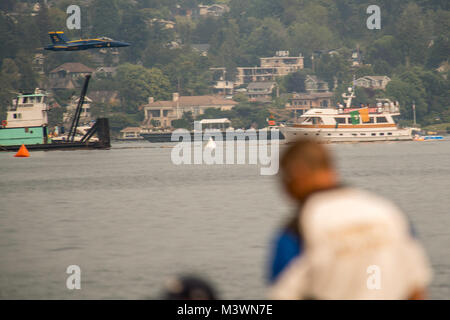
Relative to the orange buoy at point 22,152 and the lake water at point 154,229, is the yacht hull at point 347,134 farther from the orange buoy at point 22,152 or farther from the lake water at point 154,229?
the lake water at point 154,229

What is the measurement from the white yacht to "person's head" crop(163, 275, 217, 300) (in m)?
105

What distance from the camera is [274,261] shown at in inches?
197

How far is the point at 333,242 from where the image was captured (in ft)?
15.8

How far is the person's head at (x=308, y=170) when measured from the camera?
4957 mm

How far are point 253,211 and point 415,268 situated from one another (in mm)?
26880

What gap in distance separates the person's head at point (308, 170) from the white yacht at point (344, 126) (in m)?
104

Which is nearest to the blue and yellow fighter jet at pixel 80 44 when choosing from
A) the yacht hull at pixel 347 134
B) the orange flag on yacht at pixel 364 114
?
the yacht hull at pixel 347 134

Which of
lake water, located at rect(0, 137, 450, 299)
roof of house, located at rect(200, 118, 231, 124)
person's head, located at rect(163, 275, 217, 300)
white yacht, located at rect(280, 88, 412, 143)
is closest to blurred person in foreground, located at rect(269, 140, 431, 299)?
person's head, located at rect(163, 275, 217, 300)

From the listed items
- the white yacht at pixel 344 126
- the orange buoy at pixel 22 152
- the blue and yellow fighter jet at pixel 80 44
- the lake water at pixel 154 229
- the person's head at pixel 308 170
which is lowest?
the lake water at pixel 154 229

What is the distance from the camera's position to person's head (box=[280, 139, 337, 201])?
4957 millimetres

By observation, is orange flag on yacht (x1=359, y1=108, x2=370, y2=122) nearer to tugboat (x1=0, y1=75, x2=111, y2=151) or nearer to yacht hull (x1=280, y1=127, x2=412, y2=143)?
yacht hull (x1=280, y1=127, x2=412, y2=143)

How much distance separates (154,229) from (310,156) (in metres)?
21.8

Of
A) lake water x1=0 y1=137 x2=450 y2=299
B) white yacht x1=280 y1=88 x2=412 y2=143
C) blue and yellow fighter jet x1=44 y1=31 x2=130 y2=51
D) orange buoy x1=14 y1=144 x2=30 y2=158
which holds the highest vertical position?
blue and yellow fighter jet x1=44 y1=31 x2=130 y2=51
